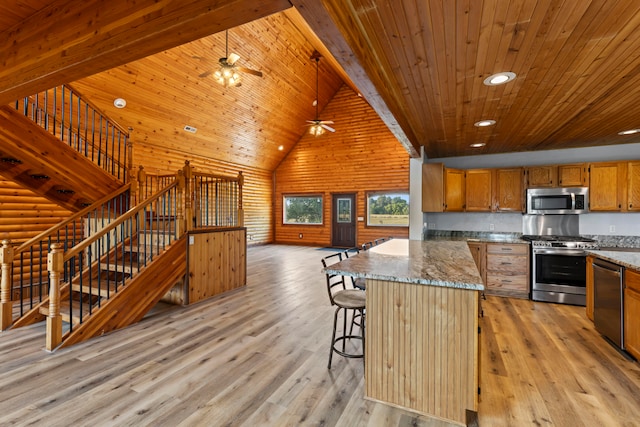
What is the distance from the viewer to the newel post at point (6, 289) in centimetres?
314

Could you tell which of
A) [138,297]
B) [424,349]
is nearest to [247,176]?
[138,297]

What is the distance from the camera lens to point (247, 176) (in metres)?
10.4

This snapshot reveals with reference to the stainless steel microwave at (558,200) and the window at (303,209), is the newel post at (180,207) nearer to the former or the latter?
the stainless steel microwave at (558,200)

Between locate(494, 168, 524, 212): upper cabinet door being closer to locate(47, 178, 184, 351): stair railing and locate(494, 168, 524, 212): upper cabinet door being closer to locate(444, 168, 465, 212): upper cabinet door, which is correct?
locate(444, 168, 465, 212): upper cabinet door

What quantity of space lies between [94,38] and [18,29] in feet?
3.63

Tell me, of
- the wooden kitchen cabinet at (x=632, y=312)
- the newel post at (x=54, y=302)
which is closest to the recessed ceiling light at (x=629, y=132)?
the wooden kitchen cabinet at (x=632, y=312)

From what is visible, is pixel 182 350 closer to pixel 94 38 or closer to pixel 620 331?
pixel 94 38

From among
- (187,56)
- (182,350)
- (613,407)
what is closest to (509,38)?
(613,407)

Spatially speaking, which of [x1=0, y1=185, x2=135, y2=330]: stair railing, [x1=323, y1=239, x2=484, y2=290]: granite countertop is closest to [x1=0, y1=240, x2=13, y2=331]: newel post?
[x1=0, y1=185, x2=135, y2=330]: stair railing

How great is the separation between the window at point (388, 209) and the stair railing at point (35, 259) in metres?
7.26

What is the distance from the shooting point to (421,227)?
4.93 metres

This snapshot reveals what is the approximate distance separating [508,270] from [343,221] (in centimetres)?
642

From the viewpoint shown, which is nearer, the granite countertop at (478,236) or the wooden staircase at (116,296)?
the wooden staircase at (116,296)

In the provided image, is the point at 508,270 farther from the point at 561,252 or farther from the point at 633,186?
the point at 633,186
